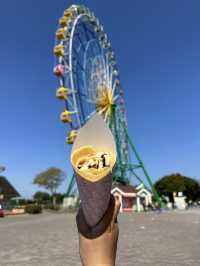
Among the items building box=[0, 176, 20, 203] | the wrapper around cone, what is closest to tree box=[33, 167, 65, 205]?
building box=[0, 176, 20, 203]

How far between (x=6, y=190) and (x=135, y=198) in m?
29.1

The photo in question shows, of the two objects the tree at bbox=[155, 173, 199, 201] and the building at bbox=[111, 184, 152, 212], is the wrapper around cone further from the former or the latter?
the tree at bbox=[155, 173, 199, 201]

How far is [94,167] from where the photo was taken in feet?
12.5

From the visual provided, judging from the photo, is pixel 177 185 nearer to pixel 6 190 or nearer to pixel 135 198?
pixel 135 198

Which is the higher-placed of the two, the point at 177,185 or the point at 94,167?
the point at 177,185

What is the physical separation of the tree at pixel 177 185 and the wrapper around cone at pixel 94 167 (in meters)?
76.9

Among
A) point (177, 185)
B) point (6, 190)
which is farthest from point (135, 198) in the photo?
point (6, 190)

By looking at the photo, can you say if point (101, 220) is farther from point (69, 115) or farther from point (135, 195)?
point (135, 195)

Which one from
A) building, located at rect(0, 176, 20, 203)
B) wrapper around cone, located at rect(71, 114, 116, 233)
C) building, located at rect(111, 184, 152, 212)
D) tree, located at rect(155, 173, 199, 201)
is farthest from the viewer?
tree, located at rect(155, 173, 199, 201)

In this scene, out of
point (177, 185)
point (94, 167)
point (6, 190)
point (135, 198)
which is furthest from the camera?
point (177, 185)

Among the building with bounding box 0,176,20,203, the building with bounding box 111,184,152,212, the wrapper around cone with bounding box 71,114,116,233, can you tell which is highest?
the building with bounding box 0,176,20,203

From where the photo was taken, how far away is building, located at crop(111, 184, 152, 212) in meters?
51.0

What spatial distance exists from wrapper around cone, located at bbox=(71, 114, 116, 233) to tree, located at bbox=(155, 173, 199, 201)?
76877 millimetres

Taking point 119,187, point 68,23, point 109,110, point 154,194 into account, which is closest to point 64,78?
point 68,23
